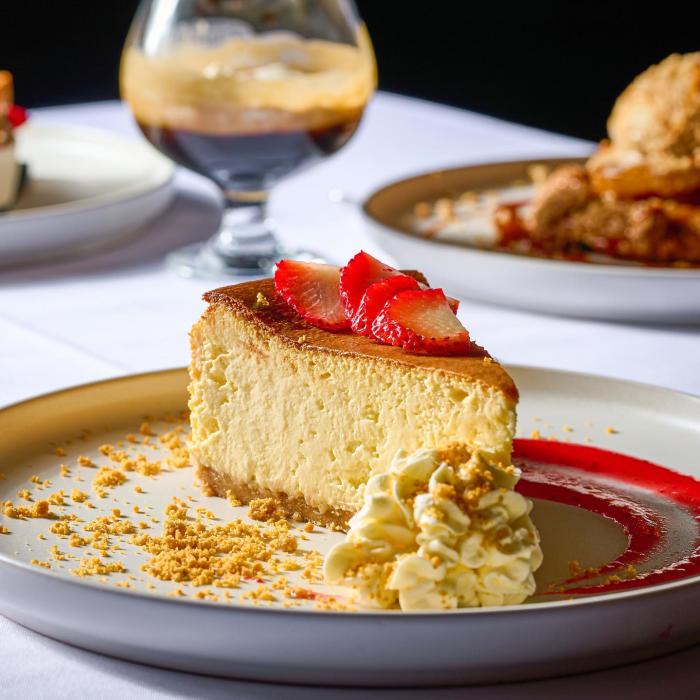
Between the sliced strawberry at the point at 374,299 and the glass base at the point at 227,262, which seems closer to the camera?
the sliced strawberry at the point at 374,299

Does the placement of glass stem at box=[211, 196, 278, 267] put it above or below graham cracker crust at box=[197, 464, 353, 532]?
above

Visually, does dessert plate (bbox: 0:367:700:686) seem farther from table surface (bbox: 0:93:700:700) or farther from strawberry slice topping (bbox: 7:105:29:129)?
strawberry slice topping (bbox: 7:105:29:129)

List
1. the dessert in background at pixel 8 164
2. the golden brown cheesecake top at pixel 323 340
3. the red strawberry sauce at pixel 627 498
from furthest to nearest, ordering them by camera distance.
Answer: the dessert in background at pixel 8 164, the golden brown cheesecake top at pixel 323 340, the red strawberry sauce at pixel 627 498

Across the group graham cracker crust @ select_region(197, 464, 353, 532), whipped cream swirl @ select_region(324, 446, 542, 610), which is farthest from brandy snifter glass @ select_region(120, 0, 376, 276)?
whipped cream swirl @ select_region(324, 446, 542, 610)

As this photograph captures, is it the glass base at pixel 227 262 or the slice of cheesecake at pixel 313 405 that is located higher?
the slice of cheesecake at pixel 313 405

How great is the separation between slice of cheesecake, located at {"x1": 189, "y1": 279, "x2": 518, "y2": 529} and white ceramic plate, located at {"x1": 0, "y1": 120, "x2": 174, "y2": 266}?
946 mm

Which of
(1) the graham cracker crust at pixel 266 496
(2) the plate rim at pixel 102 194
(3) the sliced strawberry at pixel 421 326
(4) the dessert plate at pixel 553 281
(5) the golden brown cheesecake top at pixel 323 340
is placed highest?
(3) the sliced strawberry at pixel 421 326

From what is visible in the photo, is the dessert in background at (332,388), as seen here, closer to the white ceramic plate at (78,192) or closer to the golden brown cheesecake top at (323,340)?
the golden brown cheesecake top at (323,340)

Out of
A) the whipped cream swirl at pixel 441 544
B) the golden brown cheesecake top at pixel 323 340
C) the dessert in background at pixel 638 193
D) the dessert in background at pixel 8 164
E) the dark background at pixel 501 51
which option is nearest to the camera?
the whipped cream swirl at pixel 441 544

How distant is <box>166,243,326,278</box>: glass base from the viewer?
2.57 m

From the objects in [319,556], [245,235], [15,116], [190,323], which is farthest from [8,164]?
[319,556]

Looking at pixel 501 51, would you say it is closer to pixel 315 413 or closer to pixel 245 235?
pixel 245 235

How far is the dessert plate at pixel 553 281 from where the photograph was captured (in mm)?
2229

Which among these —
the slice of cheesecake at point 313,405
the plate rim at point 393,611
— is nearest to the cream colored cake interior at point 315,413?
the slice of cheesecake at point 313,405
